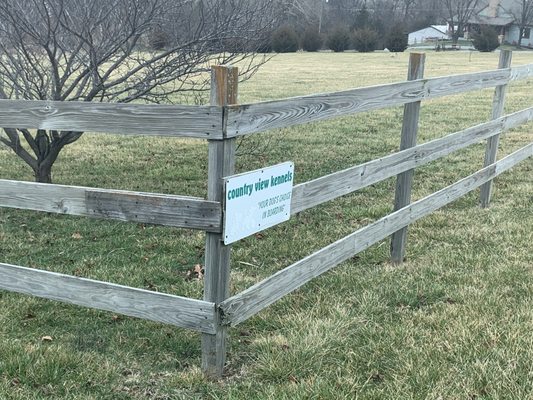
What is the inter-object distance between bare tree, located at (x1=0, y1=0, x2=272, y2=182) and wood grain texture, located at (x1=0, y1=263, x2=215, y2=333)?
363 centimetres

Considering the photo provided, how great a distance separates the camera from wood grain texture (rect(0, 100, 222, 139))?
3.24 m

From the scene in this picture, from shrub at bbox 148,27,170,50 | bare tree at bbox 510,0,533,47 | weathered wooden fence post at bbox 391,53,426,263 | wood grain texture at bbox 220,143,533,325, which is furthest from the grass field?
bare tree at bbox 510,0,533,47

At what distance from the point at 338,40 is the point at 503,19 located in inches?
1641

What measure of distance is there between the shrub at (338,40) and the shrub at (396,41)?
4828 millimetres

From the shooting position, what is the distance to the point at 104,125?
3.50 metres

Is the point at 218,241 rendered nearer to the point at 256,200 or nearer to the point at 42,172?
the point at 256,200

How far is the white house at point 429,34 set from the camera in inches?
3982

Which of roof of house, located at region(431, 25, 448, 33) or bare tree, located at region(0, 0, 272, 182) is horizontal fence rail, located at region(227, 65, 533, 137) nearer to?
bare tree, located at region(0, 0, 272, 182)

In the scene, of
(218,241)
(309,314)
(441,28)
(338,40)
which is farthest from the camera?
(441,28)

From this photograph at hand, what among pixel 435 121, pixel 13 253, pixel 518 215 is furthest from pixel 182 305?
pixel 435 121

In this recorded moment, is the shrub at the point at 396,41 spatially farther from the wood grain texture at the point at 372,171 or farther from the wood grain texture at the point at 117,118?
the wood grain texture at the point at 117,118

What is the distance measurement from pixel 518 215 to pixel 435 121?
807 cm

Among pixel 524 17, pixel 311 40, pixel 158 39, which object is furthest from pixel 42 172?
pixel 524 17

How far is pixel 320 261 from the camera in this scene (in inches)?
170
